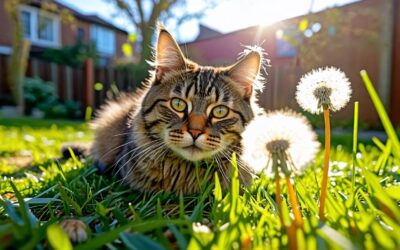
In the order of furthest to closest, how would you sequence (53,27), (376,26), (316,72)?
(53,27)
(376,26)
(316,72)

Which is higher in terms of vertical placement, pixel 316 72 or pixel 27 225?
pixel 316 72

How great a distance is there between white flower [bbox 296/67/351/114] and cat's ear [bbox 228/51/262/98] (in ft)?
2.27

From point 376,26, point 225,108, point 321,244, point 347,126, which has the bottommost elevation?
point 347,126

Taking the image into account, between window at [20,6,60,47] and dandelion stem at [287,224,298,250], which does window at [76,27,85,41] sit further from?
dandelion stem at [287,224,298,250]

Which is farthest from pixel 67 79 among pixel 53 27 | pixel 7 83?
pixel 53 27

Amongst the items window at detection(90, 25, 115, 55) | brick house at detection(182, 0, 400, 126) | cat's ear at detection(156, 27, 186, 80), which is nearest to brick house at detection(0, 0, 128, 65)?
window at detection(90, 25, 115, 55)

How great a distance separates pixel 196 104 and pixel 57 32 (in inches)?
775

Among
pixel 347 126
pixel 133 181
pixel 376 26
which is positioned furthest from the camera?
pixel 376 26

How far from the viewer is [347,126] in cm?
712

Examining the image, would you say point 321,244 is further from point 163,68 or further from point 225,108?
point 163,68

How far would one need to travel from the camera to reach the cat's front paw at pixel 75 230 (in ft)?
2.42

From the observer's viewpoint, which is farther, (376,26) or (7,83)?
(7,83)

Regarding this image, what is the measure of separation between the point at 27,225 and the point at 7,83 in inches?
445

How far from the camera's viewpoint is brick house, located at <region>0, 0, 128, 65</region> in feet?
53.7
